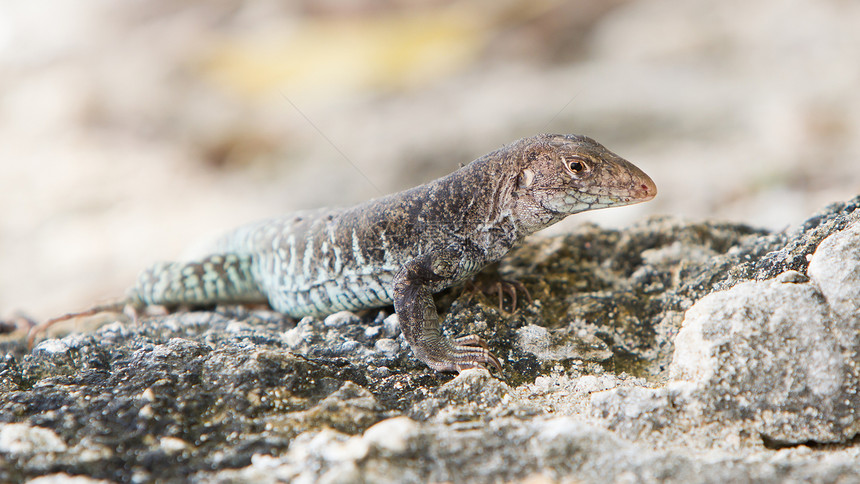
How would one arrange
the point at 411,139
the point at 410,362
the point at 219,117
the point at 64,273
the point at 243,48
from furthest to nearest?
the point at 243,48 < the point at 219,117 < the point at 411,139 < the point at 64,273 < the point at 410,362

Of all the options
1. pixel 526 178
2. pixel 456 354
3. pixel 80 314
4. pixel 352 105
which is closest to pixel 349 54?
pixel 352 105

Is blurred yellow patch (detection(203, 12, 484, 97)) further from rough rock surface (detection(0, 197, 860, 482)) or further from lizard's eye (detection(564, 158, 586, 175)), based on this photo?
rough rock surface (detection(0, 197, 860, 482))

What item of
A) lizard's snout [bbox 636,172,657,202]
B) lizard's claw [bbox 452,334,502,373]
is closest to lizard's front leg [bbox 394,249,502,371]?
lizard's claw [bbox 452,334,502,373]

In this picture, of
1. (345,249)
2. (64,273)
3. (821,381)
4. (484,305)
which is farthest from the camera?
(64,273)

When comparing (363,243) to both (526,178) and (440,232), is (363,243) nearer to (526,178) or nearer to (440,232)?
Result: (440,232)

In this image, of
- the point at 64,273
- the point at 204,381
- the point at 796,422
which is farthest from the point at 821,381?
the point at 64,273

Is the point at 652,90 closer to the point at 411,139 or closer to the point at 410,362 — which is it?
the point at 411,139

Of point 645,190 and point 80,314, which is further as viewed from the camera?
point 80,314
